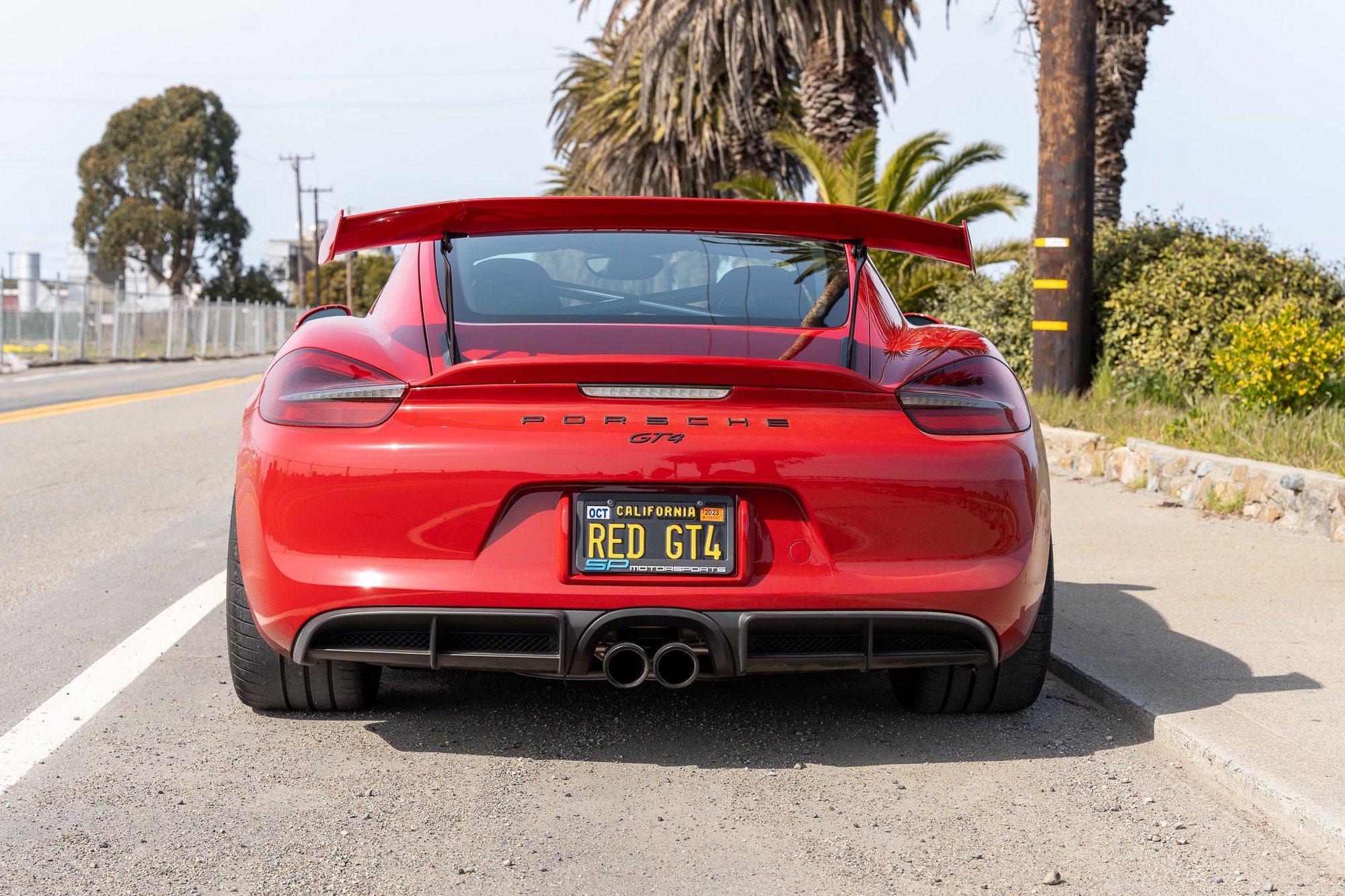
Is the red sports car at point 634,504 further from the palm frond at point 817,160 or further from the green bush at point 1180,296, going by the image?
the palm frond at point 817,160

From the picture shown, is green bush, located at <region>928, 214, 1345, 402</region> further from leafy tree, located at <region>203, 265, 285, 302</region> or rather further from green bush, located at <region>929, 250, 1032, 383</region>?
leafy tree, located at <region>203, 265, 285, 302</region>

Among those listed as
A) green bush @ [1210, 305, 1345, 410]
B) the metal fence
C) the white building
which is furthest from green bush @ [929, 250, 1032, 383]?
the white building

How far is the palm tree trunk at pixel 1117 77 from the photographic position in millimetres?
16312

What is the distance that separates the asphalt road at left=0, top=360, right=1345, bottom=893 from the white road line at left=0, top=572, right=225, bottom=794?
0.05 meters

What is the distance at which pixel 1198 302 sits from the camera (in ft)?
38.6

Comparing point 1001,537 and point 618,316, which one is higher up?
point 618,316

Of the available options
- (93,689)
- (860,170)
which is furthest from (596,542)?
(860,170)

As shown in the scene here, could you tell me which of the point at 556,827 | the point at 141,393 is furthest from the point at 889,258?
the point at 556,827

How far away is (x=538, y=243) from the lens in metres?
4.30

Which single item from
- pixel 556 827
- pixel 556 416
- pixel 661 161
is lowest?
pixel 556 827

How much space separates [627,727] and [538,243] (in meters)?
1.45

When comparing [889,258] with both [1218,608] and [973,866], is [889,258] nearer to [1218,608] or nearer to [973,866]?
[1218,608]

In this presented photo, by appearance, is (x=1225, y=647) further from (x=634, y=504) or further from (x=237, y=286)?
(x=237, y=286)

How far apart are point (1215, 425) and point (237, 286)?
69.0m
